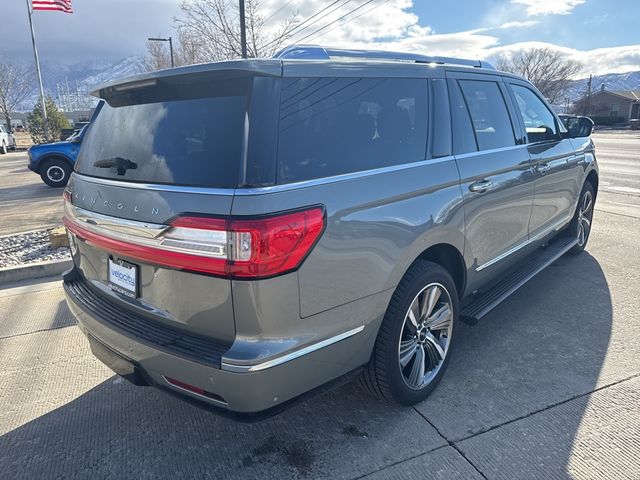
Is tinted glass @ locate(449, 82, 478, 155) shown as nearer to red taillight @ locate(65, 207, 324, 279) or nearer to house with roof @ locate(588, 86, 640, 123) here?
red taillight @ locate(65, 207, 324, 279)

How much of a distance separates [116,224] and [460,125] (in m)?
2.20

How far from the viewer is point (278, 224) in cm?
191

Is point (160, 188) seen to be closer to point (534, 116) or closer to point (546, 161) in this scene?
point (546, 161)

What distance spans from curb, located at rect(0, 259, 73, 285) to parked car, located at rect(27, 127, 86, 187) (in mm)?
8770

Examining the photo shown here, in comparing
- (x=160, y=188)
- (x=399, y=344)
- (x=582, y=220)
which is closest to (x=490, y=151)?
(x=399, y=344)

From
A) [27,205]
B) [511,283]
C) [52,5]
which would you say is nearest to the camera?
[511,283]

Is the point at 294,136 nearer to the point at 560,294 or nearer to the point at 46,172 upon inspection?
the point at 560,294

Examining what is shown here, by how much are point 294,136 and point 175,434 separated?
1.84 meters

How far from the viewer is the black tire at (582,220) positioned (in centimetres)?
529

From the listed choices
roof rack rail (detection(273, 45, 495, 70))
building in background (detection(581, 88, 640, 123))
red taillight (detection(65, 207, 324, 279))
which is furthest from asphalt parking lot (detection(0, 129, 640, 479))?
building in background (detection(581, 88, 640, 123))

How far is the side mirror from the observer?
16.4ft

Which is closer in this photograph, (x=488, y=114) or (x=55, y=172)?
(x=488, y=114)

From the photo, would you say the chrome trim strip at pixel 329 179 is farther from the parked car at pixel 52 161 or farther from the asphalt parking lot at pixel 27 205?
the parked car at pixel 52 161

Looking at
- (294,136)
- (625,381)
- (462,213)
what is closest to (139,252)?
(294,136)
